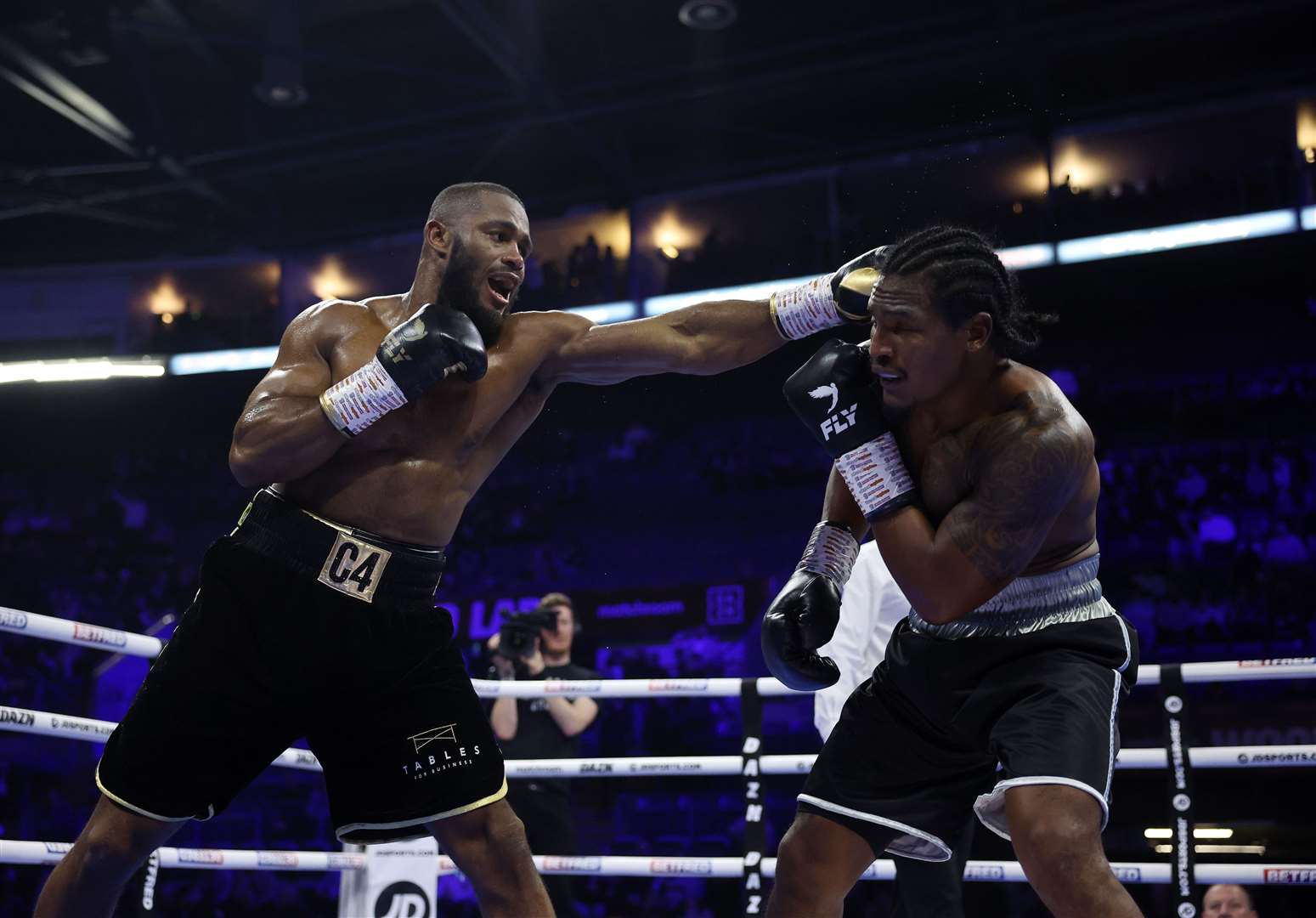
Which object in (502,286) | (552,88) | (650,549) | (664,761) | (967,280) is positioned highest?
(552,88)

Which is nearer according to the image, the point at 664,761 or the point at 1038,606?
the point at 1038,606

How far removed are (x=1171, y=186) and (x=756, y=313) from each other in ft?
31.7

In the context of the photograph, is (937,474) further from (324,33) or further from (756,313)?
(324,33)

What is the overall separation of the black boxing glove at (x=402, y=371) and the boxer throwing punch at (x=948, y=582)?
64 centimetres

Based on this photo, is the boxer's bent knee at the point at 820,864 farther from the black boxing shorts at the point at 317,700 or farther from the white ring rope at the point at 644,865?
the white ring rope at the point at 644,865

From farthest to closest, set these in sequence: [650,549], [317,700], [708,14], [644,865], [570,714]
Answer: [650,549]
[708,14]
[570,714]
[644,865]
[317,700]

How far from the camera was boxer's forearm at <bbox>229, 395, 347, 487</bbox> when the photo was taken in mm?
2354

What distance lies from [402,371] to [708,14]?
8.84 meters

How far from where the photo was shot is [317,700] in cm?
235

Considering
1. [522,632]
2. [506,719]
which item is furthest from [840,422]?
[506,719]

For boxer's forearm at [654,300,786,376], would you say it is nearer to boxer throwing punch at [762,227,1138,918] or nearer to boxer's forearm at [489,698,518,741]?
boxer throwing punch at [762,227,1138,918]

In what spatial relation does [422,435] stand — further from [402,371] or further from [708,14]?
[708,14]

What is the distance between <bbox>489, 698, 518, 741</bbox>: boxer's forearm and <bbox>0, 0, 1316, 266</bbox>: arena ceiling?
22.9ft

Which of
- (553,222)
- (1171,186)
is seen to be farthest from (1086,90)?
(553,222)
